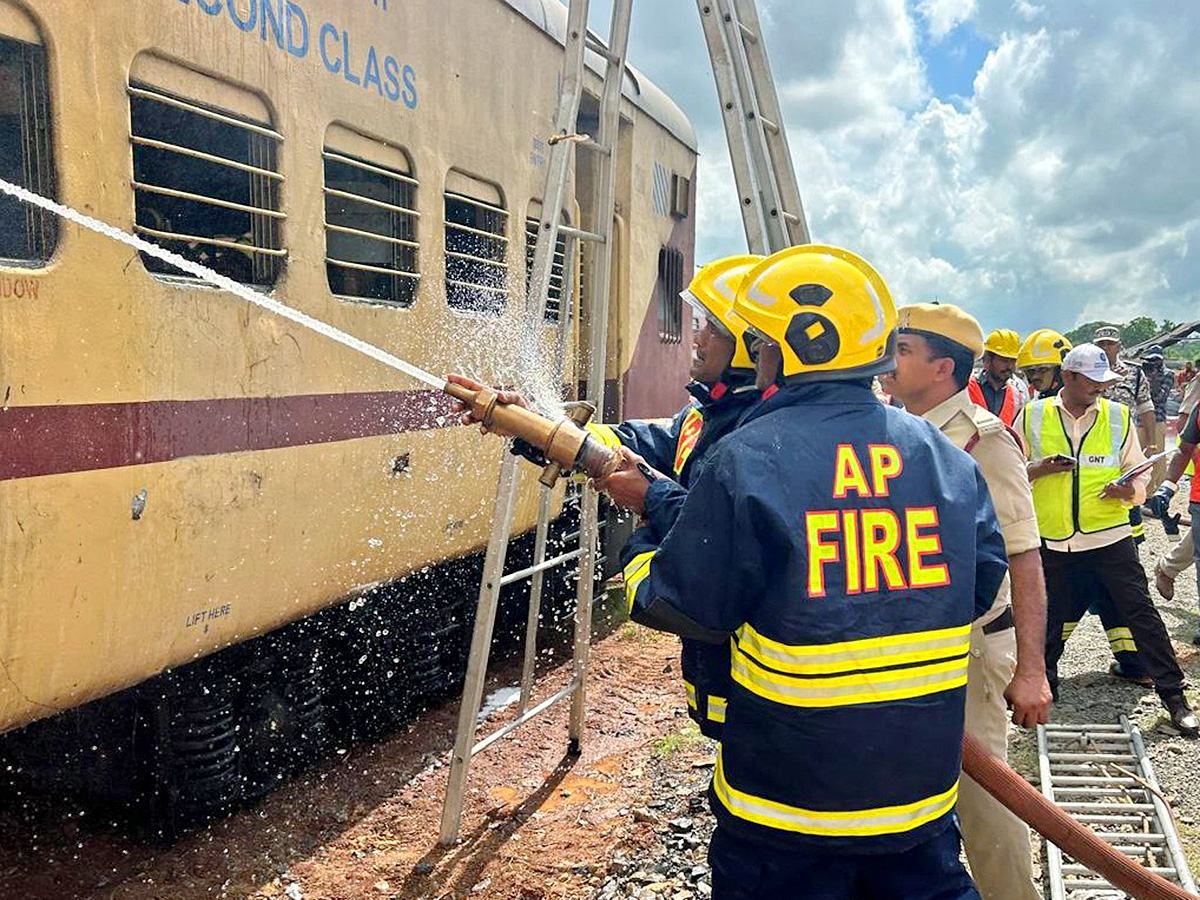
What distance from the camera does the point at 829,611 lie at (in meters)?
1.97

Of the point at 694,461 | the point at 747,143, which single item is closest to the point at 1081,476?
the point at 747,143

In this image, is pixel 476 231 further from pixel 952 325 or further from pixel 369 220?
pixel 952 325

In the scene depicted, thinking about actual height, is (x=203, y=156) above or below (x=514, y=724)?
above

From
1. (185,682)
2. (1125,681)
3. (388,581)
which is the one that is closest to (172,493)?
(185,682)

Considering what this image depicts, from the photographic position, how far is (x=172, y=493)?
324 cm

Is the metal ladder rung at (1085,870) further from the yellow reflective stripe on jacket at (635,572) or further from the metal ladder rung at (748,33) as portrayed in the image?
the metal ladder rung at (748,33)

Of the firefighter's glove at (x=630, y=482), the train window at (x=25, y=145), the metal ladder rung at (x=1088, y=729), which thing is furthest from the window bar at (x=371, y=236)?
the metal ladder rung at (x=1088, y=729)

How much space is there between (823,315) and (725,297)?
0.74 metres


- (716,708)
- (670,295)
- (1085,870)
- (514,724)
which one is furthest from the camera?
(670,295)

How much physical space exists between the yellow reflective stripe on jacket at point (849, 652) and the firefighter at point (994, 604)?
3.18 feet

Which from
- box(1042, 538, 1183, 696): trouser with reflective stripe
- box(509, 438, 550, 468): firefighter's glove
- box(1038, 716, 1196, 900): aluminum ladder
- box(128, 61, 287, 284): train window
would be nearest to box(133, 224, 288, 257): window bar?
box(128, 61, 287, 284): train window

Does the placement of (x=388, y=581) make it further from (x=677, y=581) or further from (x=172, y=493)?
(x=677, y=581)

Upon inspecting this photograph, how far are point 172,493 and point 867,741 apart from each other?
223 centimetres

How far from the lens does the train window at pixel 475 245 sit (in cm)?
486
